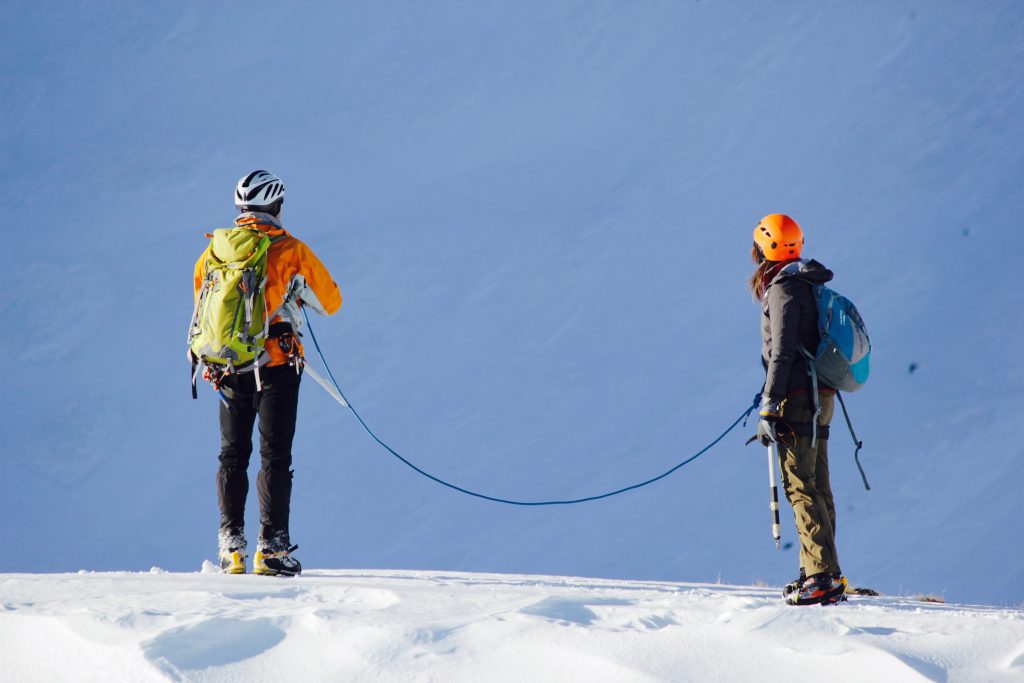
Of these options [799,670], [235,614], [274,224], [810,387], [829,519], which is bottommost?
[799,670]

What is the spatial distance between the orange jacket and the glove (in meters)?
2.67

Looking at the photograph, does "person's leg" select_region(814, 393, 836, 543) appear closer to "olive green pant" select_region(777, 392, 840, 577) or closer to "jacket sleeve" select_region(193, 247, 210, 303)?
"olive green pant" select_region(777, 392, 840, 577)

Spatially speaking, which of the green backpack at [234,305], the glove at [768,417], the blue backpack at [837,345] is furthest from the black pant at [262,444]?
the blue backpack at [837,345]

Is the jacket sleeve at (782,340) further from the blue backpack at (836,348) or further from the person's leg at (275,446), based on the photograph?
the person's leg at (275,446)

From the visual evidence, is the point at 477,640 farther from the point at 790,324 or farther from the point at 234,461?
the point at 234,461

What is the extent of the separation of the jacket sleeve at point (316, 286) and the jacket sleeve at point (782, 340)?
2.66 metres

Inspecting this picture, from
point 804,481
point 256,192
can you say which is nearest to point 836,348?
point 804,481

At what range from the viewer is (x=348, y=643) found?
4.82 m

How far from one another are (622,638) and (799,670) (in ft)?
2.33

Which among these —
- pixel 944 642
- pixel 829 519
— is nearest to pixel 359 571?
pixel 829 519

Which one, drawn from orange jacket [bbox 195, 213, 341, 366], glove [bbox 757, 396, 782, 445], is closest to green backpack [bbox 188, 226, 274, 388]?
orange jacket [bbox 195, 213, 341, 366]

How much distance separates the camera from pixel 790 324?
257 inches

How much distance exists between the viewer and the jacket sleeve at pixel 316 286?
721 centimetres

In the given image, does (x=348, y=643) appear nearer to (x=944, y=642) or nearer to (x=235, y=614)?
(x=235, y=614)
